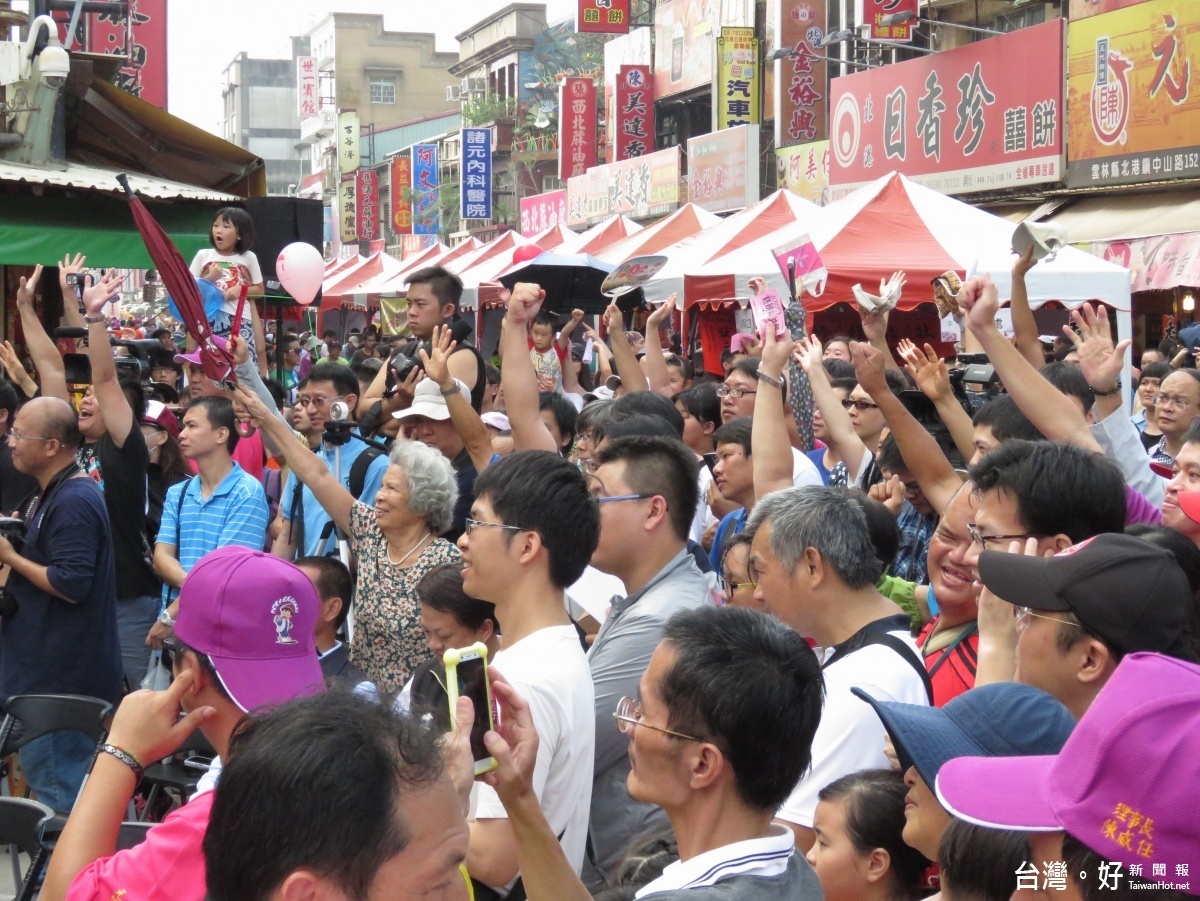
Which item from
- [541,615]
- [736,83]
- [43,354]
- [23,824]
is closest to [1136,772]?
[541,615]

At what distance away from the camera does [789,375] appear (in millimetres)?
5918

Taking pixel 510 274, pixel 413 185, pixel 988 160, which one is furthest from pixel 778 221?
pixel 413 185

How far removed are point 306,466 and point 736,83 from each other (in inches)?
883

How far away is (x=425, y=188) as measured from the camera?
46.4 meters

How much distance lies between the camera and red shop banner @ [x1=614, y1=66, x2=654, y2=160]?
3120cm

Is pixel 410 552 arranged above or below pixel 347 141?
below

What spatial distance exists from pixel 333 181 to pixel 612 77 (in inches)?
1323

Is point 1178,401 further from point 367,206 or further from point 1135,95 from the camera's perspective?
point 367,206

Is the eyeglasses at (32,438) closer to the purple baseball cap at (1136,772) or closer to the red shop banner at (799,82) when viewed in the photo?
the purple baseball cap at (1136,772)

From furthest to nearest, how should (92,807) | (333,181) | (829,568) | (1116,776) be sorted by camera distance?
(333,181) < (829,568) < (92,807) < (1116,776)

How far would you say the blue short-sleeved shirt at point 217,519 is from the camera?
5.37 m

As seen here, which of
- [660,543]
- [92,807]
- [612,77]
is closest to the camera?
[92,807]

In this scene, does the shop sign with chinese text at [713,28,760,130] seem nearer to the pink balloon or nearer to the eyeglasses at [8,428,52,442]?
the pink balloon

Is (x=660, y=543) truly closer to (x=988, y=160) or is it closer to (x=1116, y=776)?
(x=1116, y=776)
